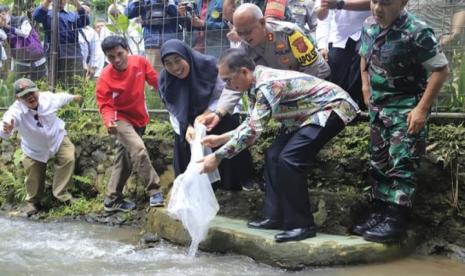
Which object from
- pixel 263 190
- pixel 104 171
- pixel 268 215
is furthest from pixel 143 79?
pixel 268 215

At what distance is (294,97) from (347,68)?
3.16 feet

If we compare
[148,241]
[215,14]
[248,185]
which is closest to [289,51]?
[248,185]

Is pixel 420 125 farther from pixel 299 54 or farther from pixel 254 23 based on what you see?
pixel 254 23

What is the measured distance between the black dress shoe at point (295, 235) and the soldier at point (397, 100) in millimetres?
394

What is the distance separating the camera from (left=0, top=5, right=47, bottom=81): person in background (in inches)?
302

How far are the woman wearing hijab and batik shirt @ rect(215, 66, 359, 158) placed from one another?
0.78 m

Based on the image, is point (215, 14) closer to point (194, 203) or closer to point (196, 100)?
point (196, 100)

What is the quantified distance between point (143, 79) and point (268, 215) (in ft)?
7.17

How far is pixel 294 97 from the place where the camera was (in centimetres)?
379

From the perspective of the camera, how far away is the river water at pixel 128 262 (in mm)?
3545

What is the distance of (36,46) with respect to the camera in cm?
780

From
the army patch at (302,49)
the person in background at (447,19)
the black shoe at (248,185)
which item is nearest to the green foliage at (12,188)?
the black shoe at (248,185)

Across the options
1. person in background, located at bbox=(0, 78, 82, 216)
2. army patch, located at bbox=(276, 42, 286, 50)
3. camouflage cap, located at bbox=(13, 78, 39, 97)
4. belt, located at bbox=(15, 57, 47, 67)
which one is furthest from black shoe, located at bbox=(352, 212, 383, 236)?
belt, located at bbox=(15, 57, 47, 67)

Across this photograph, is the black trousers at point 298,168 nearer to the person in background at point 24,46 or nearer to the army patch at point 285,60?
the army patch at point 285,60
